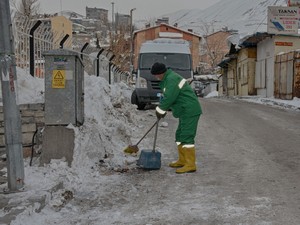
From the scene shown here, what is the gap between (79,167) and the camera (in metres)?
5.86

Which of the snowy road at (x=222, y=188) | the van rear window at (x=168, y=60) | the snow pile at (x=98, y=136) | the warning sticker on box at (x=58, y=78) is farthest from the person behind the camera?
the van rear window at (x=168, y=60)

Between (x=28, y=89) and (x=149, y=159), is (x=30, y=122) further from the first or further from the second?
(x=149, y=159)

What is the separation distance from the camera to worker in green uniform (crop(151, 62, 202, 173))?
6.25 metres

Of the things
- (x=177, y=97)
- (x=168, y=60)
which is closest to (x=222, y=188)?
(x=177, y=97)

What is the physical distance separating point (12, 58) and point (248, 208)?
3.14m

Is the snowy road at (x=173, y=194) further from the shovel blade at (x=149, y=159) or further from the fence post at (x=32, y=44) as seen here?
the fence post at (x=32, y=44)

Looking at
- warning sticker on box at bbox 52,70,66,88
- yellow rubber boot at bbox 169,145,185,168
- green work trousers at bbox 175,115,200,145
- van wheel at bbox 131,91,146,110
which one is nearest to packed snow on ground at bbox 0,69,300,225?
warning sticker on box at bbox 52,70,66,88

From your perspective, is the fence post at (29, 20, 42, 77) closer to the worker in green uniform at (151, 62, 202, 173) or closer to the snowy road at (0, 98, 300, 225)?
the snowy road at (0, 98, 300, 225)


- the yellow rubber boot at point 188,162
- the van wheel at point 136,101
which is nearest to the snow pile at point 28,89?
the yellow rubber boot at point 188,162

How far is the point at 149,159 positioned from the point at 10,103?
2506mm

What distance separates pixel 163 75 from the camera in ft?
21.2

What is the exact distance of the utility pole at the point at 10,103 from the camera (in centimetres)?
439

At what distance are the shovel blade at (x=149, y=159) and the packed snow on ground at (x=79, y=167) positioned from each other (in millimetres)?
279

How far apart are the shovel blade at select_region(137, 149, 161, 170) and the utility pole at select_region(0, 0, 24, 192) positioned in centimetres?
213
